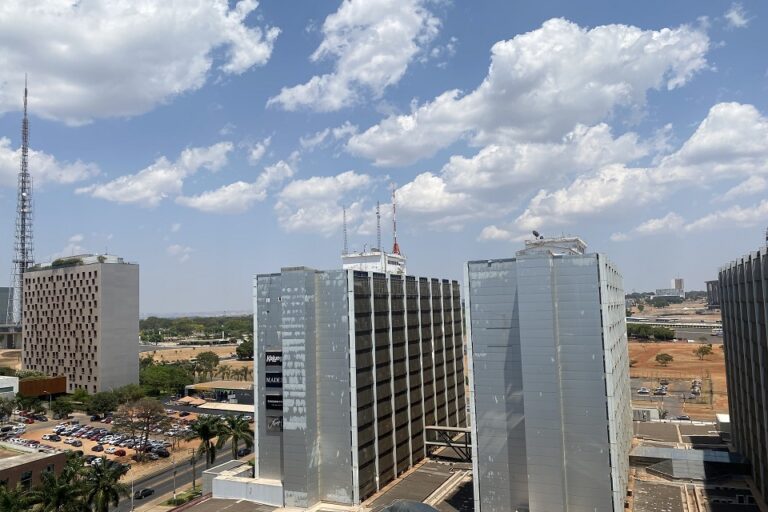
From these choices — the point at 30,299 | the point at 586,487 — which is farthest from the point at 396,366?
the point at 30,299

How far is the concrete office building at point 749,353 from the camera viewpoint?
158 ft

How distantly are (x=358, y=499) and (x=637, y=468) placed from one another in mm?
36020

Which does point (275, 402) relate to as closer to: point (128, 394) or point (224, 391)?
point (128, 394)

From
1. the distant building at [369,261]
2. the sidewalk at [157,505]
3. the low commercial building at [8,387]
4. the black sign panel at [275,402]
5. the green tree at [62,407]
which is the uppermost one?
the distant building at [369,261]

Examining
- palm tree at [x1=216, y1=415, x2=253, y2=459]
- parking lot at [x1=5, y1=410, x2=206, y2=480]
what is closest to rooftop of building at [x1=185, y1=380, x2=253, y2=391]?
parking lot at [x1=5, y1=410, x2=206, y2=480]

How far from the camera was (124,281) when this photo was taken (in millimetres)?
147750

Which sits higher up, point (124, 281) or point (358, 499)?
point (124, 281)

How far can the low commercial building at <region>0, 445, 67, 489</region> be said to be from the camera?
64438mm

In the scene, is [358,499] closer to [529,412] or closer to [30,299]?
[529,412]

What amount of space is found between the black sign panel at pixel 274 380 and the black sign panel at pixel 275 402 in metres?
1.24

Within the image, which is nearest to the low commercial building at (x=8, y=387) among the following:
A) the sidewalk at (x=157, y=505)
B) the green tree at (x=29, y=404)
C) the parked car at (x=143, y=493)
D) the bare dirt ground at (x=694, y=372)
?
the green tree at (x=29, y=404)

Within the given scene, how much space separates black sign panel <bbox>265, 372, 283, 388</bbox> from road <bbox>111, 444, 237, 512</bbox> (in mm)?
24504

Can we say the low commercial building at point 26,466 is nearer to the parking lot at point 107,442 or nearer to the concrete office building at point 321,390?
the parking lot at point 107,442

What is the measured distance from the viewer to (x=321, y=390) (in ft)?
201
